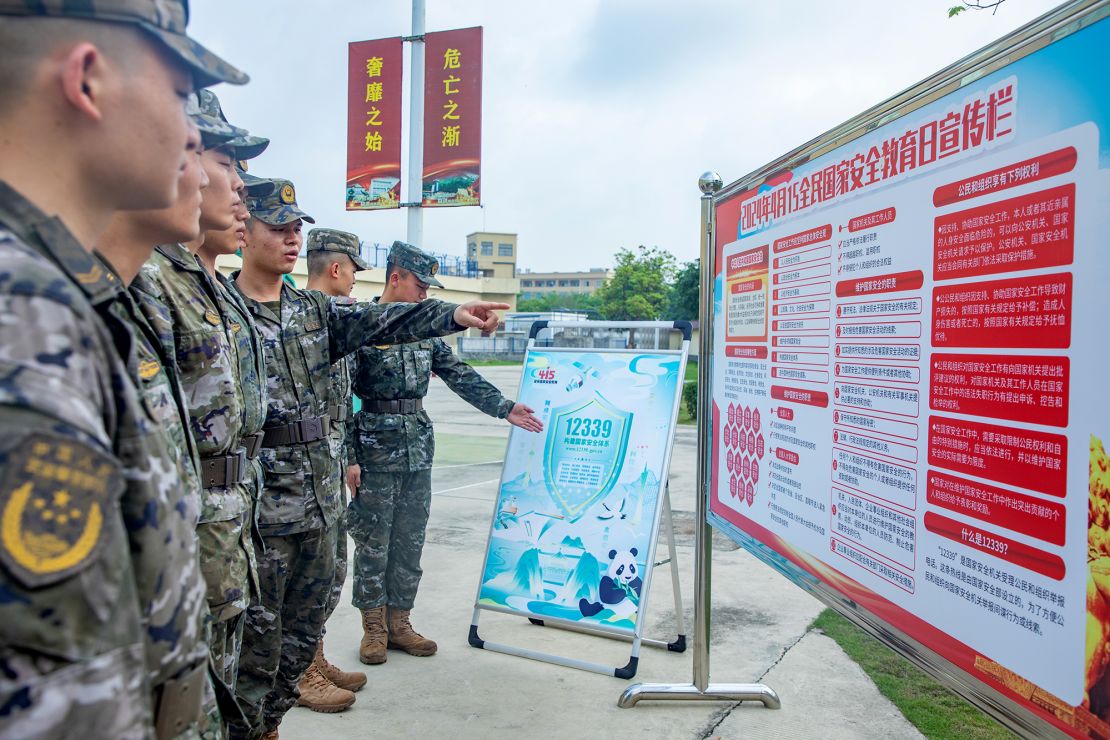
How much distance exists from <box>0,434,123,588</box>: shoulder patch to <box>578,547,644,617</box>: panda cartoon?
9.96 feet

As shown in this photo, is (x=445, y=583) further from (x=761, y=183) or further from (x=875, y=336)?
(x=875, y=336)

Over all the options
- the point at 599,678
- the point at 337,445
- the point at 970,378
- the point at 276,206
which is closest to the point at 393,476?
the point at 337,445

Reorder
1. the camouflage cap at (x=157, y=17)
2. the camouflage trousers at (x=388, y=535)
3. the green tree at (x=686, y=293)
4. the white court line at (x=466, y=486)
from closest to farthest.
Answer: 1. the camouflage cap at (x=157, y=17)
2. the camouflage trousers at (x=388, y=535)
3. the white court line at (x=466, y=486)
4. the green tree at (x=686, y=293)

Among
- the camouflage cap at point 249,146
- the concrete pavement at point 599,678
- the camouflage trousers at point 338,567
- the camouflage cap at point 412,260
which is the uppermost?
the camouflage cap at point 249,146

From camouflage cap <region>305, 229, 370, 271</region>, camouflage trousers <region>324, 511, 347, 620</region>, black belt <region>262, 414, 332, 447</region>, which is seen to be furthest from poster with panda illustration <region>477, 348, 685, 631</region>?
black belt <region>262, 414, 332, 447</region>

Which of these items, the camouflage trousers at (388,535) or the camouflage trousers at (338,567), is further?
the camouflage trousers at (388,535)

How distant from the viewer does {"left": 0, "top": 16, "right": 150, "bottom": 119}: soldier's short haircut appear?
0.83 m

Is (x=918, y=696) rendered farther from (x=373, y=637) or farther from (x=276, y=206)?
(x=276, y=206)

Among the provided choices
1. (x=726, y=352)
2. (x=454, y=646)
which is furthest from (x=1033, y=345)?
(x=454, y=646)

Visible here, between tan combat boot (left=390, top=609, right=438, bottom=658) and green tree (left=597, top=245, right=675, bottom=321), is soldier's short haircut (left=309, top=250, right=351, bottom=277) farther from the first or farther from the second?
green tree (left=597, top=245, right=675, bottom=321)

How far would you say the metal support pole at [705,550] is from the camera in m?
3.21

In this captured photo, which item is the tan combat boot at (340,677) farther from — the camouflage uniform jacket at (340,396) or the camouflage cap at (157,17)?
the camouflage cap at (157,17)

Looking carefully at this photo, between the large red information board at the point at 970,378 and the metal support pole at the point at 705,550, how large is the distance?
697 mm

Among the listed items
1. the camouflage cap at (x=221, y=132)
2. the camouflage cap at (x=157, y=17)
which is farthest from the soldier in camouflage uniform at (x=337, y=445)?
the camouflage cap at (x=157, y=17)
